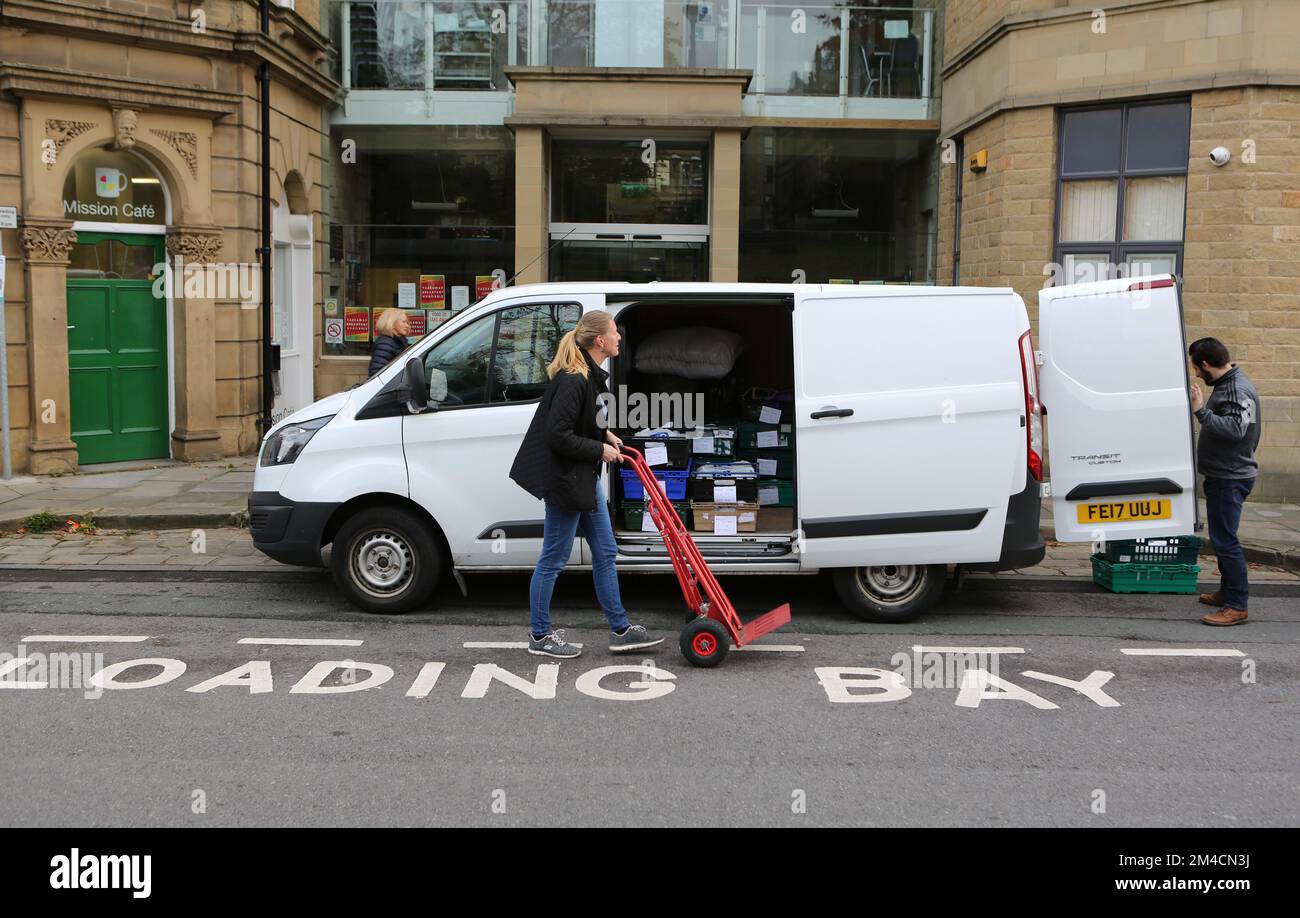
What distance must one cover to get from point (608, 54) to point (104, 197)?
21.1ft

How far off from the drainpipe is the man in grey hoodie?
10431mm

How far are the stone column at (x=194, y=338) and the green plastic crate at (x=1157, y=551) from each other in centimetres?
981

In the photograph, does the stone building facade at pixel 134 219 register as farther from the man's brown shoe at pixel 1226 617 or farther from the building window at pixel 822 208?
the man's brown shoe at pixel 1226 617

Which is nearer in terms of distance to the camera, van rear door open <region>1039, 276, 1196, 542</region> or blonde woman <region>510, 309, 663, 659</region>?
blonde woman <region>510, 309, 663, 659</region>

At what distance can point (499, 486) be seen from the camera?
7.55 metres

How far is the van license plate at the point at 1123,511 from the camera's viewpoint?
780 centimetres

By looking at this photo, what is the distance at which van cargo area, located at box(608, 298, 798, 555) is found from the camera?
8078mm

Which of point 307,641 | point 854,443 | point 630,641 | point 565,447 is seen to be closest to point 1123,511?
point 854,443

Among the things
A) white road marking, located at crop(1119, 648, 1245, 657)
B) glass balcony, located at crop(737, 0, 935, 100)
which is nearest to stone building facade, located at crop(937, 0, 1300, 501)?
glass balcony, located at crop(737, 0, 935, 100)

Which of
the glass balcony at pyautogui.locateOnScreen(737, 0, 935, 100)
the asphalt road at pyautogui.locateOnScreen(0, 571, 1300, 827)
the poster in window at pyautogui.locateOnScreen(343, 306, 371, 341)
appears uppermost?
the glass balcony at pyautogui.locateOnScreen(737, 0, 935, 100)

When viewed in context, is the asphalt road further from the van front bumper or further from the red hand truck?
the van front bumper

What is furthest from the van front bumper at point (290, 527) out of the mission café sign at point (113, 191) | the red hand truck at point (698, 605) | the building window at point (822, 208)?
the building window at point (822, 208)

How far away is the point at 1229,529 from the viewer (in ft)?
25.6
